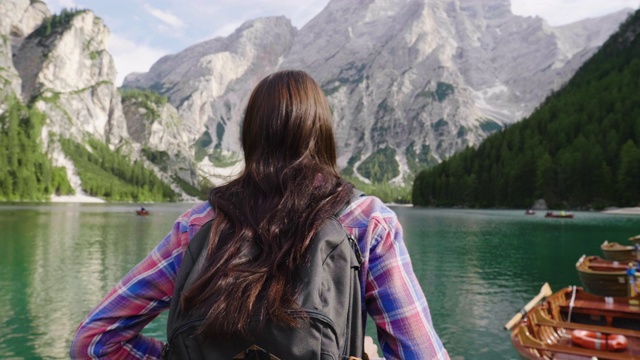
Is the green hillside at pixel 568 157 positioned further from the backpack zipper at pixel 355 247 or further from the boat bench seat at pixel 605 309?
the backpack zipper at pixel 355 247

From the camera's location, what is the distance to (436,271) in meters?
37.6

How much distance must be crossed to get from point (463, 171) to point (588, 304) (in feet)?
555

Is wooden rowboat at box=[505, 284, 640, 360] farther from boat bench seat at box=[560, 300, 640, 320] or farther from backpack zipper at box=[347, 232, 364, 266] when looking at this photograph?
backpack zipper at box=[347, 232, 364, 266]

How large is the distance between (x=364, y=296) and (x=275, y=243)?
0.57 meters

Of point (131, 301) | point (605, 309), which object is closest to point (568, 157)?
point (605, 309)

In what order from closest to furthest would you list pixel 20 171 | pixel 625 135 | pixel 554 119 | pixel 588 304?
1. pixel 588 304
2. pixel 625 135
3. pixel 554 119
4. pixel 20 171

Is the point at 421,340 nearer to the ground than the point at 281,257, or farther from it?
nearer to the ground

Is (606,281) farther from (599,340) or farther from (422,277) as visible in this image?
(599,340)

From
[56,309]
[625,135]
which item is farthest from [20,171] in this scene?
[625,135]

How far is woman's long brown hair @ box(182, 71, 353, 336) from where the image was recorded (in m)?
2.27

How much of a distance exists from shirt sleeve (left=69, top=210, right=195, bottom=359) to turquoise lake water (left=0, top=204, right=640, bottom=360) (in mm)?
18448

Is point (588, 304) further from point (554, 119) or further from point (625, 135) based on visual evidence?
point (554, 119)

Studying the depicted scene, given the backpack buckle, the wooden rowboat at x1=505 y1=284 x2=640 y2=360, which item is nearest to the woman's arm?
the backpack buckle

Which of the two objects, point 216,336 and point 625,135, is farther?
point 625,135
